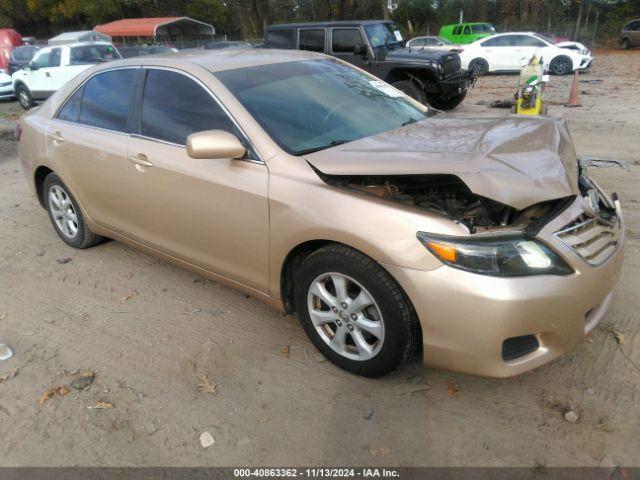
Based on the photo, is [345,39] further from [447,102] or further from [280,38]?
[447,102]

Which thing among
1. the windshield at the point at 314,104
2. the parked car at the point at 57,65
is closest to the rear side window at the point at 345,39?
the parked car at the point at 57,65

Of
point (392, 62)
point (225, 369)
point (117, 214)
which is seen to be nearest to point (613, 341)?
point (225, 369)

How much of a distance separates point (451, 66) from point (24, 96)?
1211 centimetres

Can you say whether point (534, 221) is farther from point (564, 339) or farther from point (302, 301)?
point (302, 301)

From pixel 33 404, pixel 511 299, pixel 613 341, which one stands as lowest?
pixel 33 404

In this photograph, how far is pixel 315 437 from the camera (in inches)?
97.2

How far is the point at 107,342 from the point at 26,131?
8.20 feet

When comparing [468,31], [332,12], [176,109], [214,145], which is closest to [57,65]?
[176,109]

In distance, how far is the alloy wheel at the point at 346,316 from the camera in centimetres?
258

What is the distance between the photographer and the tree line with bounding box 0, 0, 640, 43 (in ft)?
101

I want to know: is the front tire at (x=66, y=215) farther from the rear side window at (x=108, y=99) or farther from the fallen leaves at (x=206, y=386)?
the fallen leaves at (x=206, y=386)

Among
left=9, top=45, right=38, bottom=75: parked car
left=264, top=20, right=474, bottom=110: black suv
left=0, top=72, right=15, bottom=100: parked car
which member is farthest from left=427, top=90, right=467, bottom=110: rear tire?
left=9, top=45, right=38, bottom=75: parked car

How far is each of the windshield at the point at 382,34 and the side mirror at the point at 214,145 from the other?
8.60 metres

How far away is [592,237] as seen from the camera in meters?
2.47
